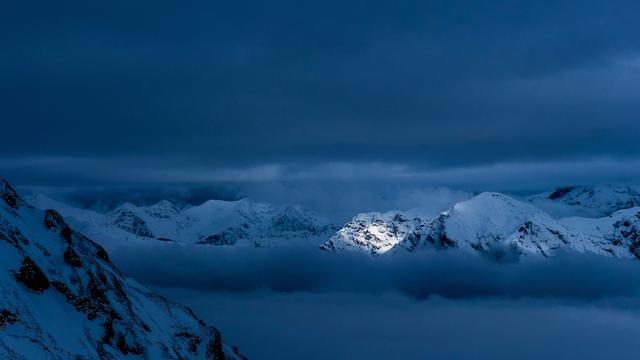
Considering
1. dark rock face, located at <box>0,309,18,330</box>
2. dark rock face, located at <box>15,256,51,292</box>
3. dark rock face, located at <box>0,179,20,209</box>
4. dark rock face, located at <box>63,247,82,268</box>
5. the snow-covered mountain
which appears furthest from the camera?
dark rock face, located at <box>0,179,20,209</box>

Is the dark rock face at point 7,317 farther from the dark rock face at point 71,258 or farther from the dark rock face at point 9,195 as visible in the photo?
the dark rock face at point 9,195

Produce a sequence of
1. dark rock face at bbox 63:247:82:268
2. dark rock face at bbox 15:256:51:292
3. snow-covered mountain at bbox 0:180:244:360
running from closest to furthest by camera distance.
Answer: snow-covered mountain at bbox 0:180:244:360
dark rock face at bbox 15:256:51:292
dark rock face at bbox 63:247:82:268

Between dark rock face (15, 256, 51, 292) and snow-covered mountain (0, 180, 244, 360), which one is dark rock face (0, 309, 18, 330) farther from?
dark rock face (15, 256, 51, 292)

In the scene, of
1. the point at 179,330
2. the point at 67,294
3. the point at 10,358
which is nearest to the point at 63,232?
the point at 67,294

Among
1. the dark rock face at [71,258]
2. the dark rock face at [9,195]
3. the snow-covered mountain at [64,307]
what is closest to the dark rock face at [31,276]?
the snow-covered mountain at [64,307]

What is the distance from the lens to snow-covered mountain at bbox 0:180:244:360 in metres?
138

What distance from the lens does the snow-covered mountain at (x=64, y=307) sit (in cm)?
13775

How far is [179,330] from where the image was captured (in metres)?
195

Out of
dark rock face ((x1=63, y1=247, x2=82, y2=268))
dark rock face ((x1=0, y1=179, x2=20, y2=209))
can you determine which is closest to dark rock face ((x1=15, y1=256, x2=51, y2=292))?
dark rock face ((x1=63, y1=247, x2=82, y2=268))

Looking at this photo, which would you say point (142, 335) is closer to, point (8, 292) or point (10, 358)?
point (8, 292)

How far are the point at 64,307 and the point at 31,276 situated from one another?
10.1 metres

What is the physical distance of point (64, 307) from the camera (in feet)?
514

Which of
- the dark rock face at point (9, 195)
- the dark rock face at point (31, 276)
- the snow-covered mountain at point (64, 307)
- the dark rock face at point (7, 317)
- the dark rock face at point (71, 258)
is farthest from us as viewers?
the dark rock face at point (9, 195)

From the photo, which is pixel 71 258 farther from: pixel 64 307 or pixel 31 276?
pixel 31 276
